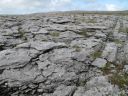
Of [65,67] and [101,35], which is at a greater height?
[101,35]

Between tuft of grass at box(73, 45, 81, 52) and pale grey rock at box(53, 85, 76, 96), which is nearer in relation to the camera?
pale grey rock at box(53, 85, 76, 96)

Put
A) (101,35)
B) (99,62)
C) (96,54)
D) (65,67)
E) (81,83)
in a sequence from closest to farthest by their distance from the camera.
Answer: (81,83), (65,67), (99,62), (96,54), (101,35)

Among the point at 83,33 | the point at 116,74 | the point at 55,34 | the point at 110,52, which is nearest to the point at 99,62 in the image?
the point at 116,74

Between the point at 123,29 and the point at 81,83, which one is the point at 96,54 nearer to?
the point at 81,83

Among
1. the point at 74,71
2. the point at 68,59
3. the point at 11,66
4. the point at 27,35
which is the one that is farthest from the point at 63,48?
the point at 27,35

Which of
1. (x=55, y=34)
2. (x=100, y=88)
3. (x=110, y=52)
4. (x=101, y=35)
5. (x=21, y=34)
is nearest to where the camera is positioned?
(x=100, y=88)

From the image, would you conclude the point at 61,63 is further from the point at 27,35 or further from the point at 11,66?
the point at 27,35

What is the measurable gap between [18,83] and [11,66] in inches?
80.1

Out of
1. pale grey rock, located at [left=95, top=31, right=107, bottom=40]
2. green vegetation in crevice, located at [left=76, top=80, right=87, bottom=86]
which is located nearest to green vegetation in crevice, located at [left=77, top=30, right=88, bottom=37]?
pale grey rock, located at [left=95, top=31, right=107, bottom=40]

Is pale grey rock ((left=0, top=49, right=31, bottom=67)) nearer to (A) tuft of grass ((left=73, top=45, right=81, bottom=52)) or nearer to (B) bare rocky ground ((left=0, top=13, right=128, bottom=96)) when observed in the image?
(B) bare rocky ground ((left=0, top=13, right=128, bottom=96))

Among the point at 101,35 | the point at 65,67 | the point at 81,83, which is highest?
the point at 101,35

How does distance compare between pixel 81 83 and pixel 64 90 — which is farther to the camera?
pixel 81 83

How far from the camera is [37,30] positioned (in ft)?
93.7

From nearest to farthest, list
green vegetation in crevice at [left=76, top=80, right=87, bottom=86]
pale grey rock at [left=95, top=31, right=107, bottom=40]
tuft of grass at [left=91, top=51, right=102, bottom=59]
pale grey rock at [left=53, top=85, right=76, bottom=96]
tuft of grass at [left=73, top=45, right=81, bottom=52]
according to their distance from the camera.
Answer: pale grey rock at [left=53, top=85, right=76, bottom=96], green vegetation in crevice at [left=76, top=80, right=87, bottom=86], tuft of grass at [left=91, top=51, right=102, bottom=59], tuft of grass at [left=73, top=45, right=81, bottom=52], pale grey rock at [left=95, top=31, right=107, bottom=40]
